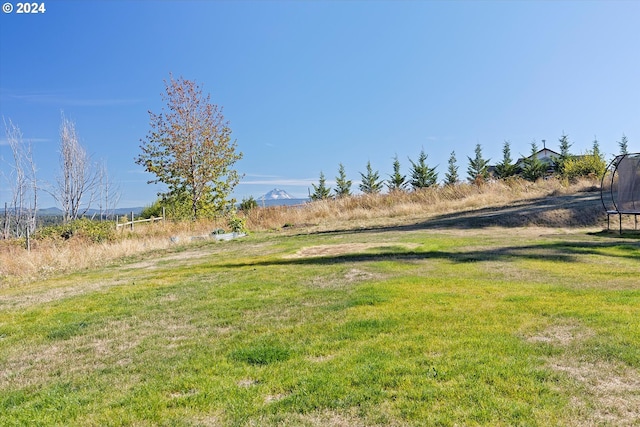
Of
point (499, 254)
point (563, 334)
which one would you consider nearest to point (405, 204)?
point (499, 254)

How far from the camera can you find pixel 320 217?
824 inches

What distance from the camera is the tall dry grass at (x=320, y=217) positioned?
11.0 m

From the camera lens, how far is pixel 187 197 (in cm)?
2025

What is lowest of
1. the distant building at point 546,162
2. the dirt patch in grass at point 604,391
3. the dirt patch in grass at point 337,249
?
the dirt patch in grass at point 604,391

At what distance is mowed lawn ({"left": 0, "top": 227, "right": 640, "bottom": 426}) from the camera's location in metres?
2.41

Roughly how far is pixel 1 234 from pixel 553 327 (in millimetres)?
18162

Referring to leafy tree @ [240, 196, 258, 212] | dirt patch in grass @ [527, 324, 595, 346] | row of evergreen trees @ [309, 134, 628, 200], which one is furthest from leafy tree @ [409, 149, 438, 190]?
dirt patch in grass @ [527, 324, 595, 346]

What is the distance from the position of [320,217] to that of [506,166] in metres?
24.8

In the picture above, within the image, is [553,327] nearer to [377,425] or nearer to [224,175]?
[377,425]

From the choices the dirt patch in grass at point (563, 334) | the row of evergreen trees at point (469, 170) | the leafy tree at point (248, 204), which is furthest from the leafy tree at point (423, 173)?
the dirt patch in grass at point (563, 334)

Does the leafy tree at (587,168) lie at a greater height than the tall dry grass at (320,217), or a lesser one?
greater

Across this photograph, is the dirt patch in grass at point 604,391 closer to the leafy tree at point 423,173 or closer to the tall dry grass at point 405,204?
the tall dry grass at point 405,204

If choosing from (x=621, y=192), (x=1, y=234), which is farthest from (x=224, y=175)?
(x=621, y=192)

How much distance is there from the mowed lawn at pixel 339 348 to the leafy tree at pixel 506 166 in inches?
1343
